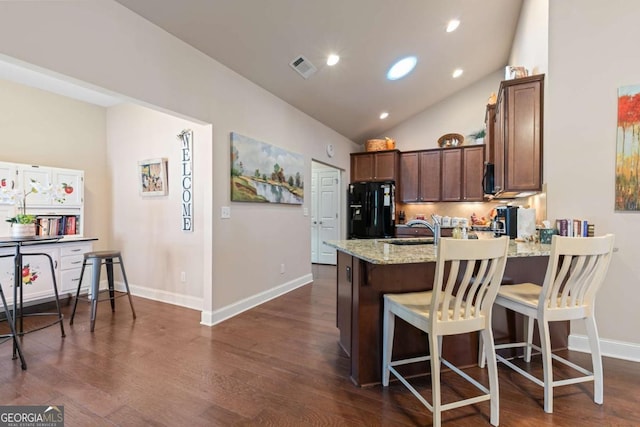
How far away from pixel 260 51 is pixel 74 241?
3216mm

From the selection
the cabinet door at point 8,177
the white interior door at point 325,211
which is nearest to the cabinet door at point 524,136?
the white interior door at point 325,211

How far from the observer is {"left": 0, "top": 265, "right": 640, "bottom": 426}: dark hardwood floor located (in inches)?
63.2

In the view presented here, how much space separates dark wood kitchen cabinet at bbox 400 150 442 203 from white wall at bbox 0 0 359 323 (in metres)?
1.74

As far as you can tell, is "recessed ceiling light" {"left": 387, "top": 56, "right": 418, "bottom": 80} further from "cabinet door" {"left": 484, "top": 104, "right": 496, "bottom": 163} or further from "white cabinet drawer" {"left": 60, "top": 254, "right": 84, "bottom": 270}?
"white cabinet drawer" {"left": 60, "top": 254, "right": 84, "bottom": 270}

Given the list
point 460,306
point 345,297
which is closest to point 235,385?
point 345,297

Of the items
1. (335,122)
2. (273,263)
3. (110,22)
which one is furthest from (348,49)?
(273,263)

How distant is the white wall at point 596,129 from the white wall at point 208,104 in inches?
118

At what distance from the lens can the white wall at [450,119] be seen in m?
5.41

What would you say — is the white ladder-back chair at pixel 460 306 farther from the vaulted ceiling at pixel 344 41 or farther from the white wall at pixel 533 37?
the vaulted ceiling at pixel 344 41

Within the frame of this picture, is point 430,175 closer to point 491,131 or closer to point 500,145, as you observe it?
point 491,131

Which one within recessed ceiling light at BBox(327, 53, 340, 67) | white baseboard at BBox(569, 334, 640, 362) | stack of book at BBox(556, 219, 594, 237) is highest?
recessed ceiling light at BBox(327, 53, 340, 67)

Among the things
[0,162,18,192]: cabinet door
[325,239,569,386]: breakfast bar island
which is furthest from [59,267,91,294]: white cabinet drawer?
[325,239,569,386]: breakfast bar island

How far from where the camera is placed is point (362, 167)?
5.95m

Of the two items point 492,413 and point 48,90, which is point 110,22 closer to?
point 48,90
